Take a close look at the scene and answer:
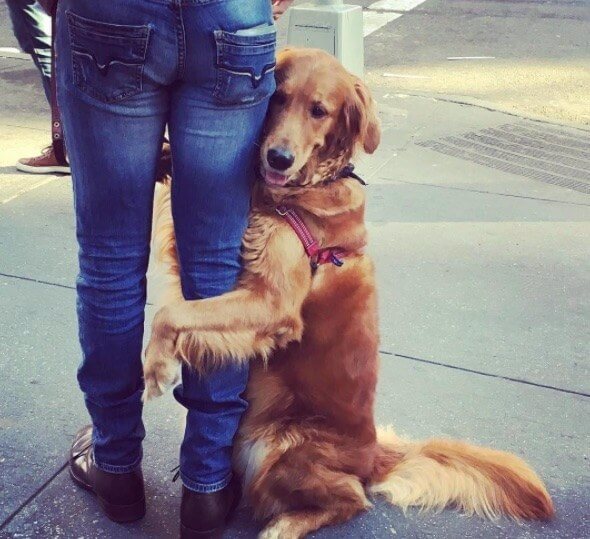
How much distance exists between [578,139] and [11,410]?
4.66 meters

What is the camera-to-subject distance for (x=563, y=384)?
10.5 ft

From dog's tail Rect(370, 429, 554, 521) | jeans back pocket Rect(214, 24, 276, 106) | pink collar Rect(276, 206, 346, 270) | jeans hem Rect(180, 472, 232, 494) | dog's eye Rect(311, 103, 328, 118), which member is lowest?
dog's tail Rect(370, 429, 554, 521)

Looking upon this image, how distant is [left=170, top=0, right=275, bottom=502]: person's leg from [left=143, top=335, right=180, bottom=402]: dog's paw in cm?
4

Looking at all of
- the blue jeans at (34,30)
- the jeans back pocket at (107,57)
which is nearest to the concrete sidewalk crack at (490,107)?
the blue jeans at (34,30)

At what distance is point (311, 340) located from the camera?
234 centimetres

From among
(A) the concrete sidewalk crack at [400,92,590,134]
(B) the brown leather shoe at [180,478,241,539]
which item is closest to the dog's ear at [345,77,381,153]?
(B) the brown leather shoe at [180,478,241,539]

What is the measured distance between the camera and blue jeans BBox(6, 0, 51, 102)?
16.4ft

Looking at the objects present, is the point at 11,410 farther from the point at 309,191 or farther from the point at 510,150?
the point at 510,150

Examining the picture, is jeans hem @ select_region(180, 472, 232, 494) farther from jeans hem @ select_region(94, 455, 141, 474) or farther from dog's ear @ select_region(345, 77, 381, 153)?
dog's ear @ select_region(345, 77, 381, 153)

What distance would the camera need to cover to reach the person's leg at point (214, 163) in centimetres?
183

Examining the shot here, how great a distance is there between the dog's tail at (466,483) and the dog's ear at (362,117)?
925 mm

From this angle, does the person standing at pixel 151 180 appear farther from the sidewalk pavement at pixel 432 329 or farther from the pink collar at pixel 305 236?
the sidewalk pavement at pixel 432 329

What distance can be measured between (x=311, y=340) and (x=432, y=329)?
1.34 m

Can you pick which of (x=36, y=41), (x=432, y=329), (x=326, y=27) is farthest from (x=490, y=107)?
(x=432, y=329)
